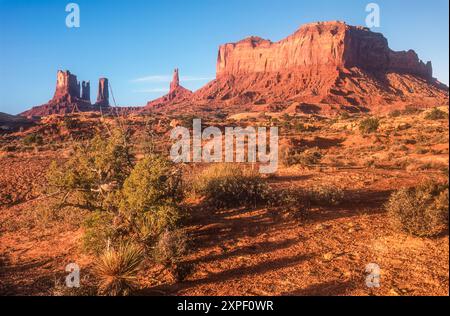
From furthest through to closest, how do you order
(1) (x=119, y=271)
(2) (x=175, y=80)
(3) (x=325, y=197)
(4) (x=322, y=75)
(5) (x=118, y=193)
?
1. (2) (x=175, y=80)
2. (4) (x=322, y=75)
3. (3) (x=325, y=197)
4. (5) (x=118, y=193)
5. (1) (x=119, y=271)

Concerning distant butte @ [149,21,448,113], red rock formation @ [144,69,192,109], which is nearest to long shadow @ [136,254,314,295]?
distant butte @ [149,21,448,113]

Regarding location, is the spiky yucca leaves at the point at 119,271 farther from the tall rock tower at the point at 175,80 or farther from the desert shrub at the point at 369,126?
the tall rock tower at the point at 175,80

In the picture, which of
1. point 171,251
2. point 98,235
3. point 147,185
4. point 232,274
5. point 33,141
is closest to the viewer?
point 232,274

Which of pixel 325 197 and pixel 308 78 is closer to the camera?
pixel 325 197

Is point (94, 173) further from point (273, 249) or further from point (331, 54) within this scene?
point (331, 54)

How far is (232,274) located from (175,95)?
406ft

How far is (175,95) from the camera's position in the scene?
126062 mm

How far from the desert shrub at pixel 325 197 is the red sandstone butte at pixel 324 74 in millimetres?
65819

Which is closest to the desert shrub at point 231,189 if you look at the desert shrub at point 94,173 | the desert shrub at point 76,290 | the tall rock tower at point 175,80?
the desert shrub at point 94,173

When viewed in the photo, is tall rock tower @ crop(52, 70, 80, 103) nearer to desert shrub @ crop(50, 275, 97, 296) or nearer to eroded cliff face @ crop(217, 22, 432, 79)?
eroded cliff face @ crop(217, 22, 432, 79)

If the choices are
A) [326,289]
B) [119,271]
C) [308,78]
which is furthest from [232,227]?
[308,78]
